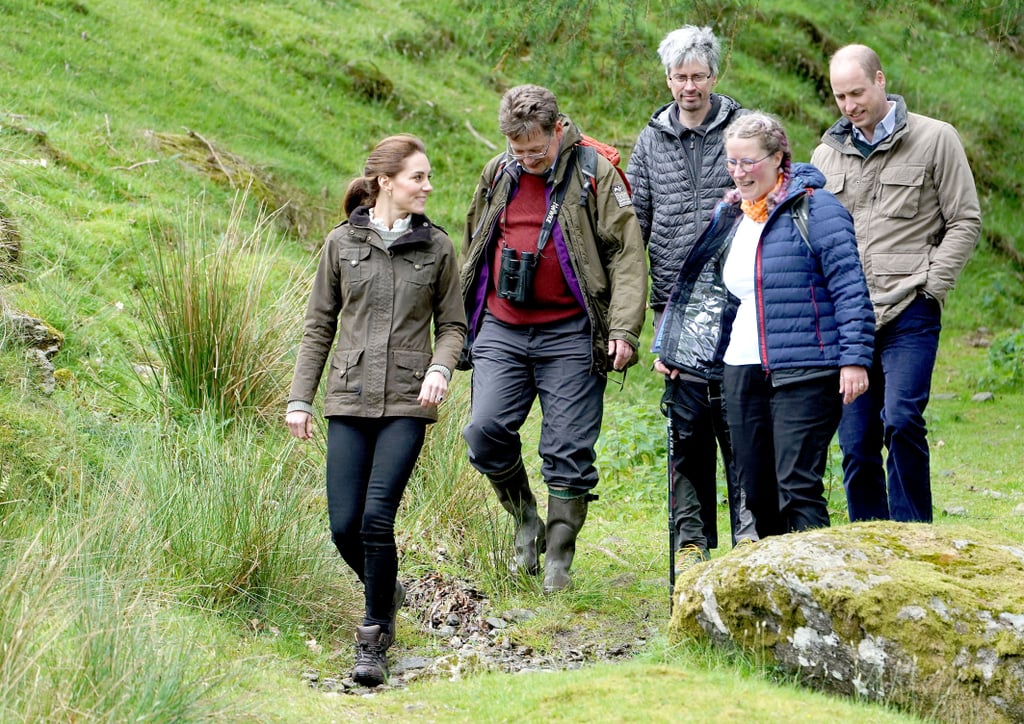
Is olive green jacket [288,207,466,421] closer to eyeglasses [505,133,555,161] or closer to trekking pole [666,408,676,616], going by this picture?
eyeglasses [505,133,555,161]

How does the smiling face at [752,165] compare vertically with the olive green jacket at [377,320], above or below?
above

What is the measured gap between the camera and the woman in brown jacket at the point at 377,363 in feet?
16.6

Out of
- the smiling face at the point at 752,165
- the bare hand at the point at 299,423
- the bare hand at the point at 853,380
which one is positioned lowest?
the bare hand at the point at 299,423

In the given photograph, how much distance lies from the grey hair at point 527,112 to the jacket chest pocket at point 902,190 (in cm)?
150

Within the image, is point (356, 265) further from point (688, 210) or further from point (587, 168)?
point (688, 210)

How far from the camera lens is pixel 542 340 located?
5.90 metres

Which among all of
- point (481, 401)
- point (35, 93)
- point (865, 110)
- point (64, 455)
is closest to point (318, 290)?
point (481, 401)

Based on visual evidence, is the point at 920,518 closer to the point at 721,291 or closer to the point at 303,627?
the point at 721,291

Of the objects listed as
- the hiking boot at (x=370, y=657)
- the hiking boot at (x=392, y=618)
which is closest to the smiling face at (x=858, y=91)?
the hiking boot at (x=392, y=618)

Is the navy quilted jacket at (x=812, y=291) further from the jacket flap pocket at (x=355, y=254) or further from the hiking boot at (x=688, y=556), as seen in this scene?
the jacket flap pocket at (x=355, y=254)

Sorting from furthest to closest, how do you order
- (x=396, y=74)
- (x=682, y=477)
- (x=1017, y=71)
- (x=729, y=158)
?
(x=1017, y=71)
(x=396, y=74)
(x=682, y=477)
(x=729, y=158)

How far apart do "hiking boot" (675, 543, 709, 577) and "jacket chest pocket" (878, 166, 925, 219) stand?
1.73 m

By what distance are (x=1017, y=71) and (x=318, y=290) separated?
59.6 ft

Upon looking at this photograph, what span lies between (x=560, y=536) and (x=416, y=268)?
1.53 meters
